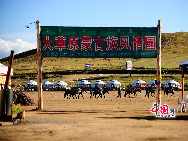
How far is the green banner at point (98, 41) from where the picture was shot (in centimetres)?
1638

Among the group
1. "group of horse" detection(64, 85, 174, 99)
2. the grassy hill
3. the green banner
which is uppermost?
the grassy hill

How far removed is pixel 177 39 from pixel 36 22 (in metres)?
135

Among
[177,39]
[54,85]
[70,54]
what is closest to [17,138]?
[70,54]

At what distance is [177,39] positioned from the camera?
470ft

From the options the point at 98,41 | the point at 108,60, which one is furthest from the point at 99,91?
the point at 108,60

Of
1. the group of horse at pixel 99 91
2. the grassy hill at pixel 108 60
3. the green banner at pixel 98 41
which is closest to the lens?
the green banner at pixel 98 41

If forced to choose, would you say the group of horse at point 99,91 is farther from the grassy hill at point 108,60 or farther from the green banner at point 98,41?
the grassy hill at point 108,60

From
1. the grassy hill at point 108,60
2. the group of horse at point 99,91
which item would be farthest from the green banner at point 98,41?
the grassy hill at point 108,60

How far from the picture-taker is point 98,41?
16.5 meters

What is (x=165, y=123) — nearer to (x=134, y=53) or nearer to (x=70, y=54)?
(x=134, y=53)

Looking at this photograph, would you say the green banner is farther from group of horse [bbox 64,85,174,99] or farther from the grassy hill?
the grassy hill

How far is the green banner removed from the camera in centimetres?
1638

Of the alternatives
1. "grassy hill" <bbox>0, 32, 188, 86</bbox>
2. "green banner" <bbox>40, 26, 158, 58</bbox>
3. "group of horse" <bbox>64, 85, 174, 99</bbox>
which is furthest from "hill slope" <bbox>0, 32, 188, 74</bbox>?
"green banner" <bbox>40, 26, 158, 58</bbox>

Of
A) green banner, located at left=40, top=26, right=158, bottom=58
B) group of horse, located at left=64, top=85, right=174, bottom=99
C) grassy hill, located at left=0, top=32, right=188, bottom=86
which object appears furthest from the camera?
grassy hill, located at left=0, top=32, right=188, bottom=86
